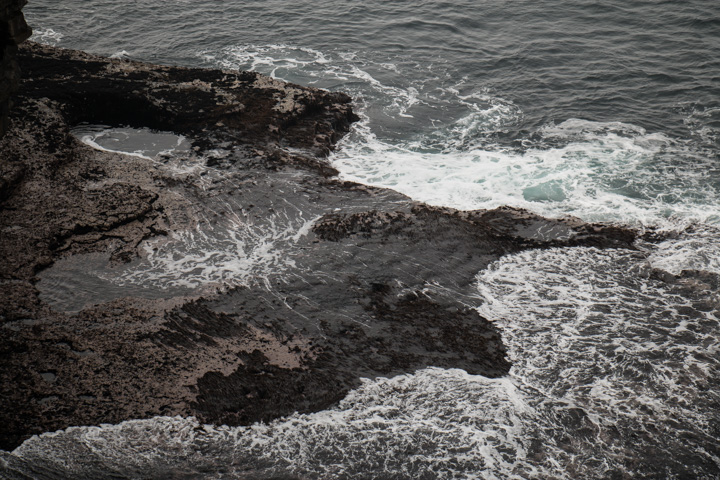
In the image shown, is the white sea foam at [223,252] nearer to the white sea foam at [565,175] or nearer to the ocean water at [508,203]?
the ocean water at [508,203]

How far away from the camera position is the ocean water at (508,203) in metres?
9.48

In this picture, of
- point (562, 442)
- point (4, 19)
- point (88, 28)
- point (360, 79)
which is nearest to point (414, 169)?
point (360, 79)

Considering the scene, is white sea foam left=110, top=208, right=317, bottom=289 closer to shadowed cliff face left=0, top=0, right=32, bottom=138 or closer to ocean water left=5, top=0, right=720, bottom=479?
ocean water left=5, top=0, right=720, bottom=479

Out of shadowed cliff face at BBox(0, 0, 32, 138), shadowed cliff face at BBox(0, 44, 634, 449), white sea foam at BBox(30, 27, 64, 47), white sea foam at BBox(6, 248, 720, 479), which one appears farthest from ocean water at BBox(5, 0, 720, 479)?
shadowed cliff face at BBox(0, 0, 32, 138)

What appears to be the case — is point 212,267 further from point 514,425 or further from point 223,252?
point 514,425

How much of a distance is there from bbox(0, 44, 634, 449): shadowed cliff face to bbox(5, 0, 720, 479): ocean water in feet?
1.01

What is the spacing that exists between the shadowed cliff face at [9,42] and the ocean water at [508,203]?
13.4ft

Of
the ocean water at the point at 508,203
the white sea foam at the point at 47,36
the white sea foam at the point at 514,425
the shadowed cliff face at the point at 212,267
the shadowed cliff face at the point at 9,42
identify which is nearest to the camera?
the shadowed cliff face at the point at 9,42

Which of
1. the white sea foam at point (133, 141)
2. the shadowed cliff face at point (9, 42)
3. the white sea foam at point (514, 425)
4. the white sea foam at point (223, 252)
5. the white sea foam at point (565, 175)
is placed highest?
the shadowed cliff face at point (9, 42)

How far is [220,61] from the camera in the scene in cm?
2409

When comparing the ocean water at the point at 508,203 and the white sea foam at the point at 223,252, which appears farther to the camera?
the white sea foam at the point at 223,252

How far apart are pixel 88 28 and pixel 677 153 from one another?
23.9 meters

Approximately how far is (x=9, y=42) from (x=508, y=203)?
11526 mm

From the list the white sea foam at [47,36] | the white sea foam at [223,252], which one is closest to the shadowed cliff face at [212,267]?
the white sea foam at [223,252]
